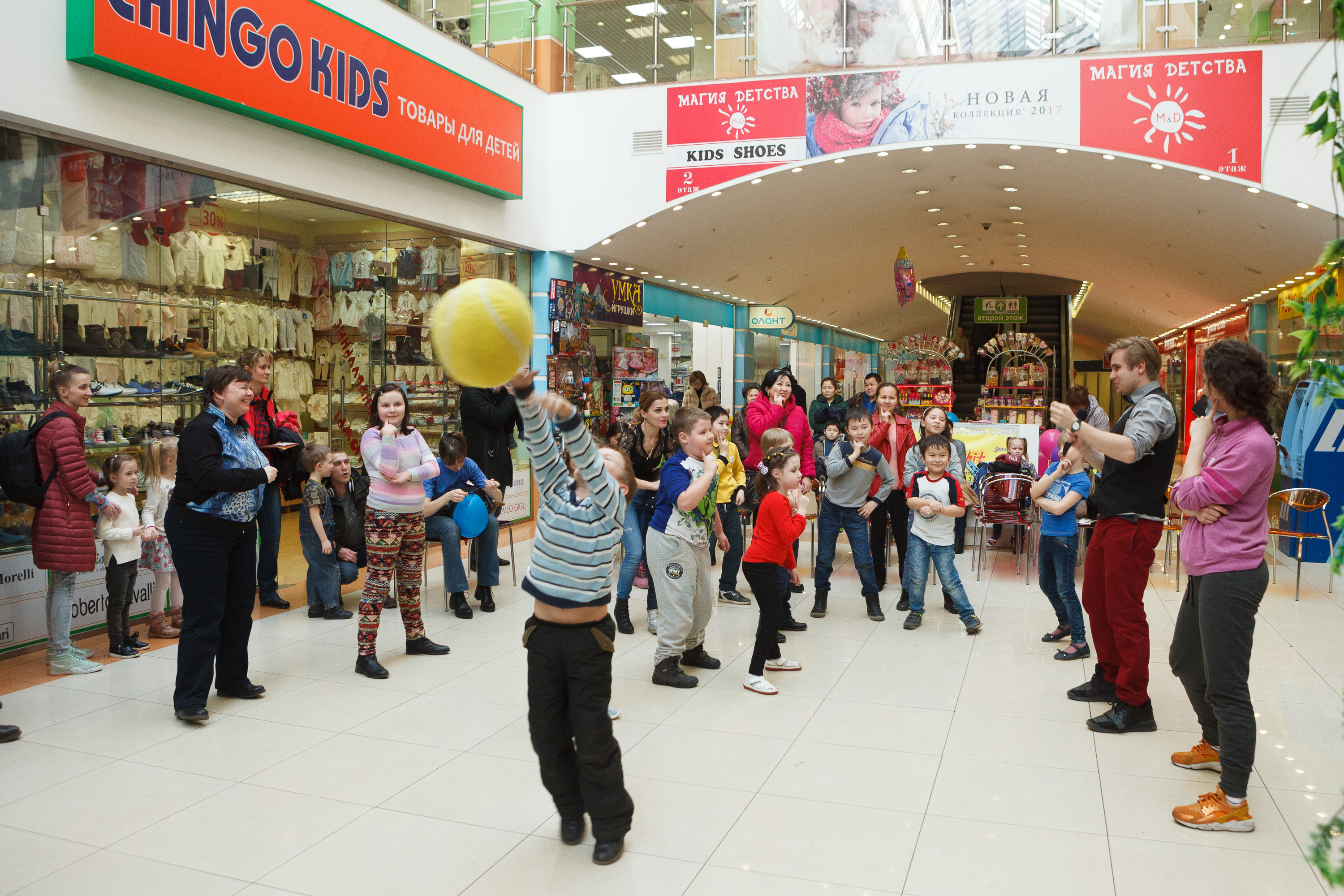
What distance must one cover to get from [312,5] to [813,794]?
6588 mm

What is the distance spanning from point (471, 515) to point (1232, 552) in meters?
4.27

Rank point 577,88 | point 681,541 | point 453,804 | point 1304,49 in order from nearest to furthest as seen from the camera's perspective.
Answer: point 453,804
point 681,541
point 1304,49
point 577,88

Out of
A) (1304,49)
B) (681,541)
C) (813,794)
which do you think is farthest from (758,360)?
(813,794)

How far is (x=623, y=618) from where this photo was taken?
19.4 ft

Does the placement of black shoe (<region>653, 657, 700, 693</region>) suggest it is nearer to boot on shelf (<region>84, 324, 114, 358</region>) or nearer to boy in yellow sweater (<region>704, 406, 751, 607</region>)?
boy in yellow sweater (<region>704, 406, 751, 607</region>)

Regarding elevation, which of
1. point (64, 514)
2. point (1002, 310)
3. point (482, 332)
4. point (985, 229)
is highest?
point (985, 229)

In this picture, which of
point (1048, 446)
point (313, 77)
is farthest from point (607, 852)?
point (313, 77)

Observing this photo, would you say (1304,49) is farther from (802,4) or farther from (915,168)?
(802,4)

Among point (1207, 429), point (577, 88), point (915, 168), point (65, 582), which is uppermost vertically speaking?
point (577, 88)

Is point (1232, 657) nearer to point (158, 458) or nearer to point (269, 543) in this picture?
point (158, 458)

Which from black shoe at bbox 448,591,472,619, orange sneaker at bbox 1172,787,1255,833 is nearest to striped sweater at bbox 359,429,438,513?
black shoe at bbox 448,591,472,619

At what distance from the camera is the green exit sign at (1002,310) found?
2164 centimetres

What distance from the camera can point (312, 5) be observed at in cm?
699

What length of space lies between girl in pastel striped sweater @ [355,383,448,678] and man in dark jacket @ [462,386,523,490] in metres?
1.55
